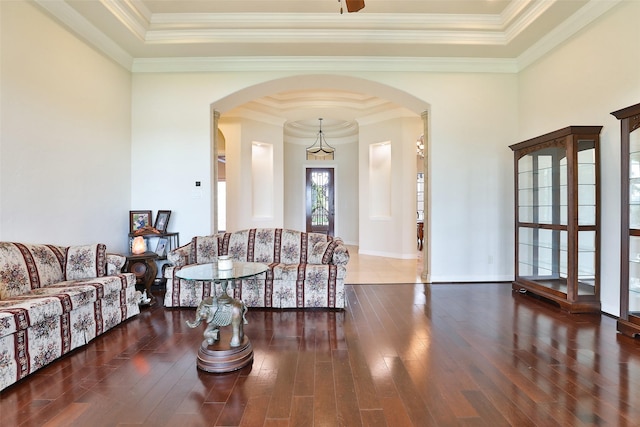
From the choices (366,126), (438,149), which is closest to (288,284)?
(438,149)

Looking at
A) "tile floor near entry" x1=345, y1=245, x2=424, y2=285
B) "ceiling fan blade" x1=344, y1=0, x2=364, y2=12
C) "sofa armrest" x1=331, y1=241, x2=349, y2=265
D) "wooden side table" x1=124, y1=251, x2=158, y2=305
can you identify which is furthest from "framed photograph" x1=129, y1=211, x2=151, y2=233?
"ceiling fan blade" x1=344, y1=0, x2=364, y2=12

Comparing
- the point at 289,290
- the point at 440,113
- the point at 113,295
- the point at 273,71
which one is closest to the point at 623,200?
the point at 440,113

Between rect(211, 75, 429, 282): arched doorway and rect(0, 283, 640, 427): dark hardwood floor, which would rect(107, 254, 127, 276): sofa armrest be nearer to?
rect(0, 283, 640, 427): dark hardwood floor

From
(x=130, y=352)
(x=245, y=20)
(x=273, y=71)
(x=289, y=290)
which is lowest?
(x=130, y=352)

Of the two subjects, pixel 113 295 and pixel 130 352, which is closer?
pixel 130 352

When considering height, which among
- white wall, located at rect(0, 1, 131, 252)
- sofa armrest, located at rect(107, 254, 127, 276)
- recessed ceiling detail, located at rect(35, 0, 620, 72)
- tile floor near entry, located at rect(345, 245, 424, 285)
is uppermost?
recessed ceiling detail, located at rect(35, 0, 620, 72)

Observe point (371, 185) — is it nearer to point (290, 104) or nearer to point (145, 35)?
point (290, 104)

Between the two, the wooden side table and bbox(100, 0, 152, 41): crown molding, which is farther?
the wooden side table

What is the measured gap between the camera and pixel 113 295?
3.08m

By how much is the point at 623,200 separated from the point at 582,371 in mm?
1735

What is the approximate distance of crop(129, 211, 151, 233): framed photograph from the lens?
15.1 ft

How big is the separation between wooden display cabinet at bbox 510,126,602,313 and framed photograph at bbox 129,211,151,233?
524 centimetres

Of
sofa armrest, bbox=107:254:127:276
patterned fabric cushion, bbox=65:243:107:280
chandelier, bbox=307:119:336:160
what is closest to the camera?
patterned fabric cushion, bbox=65:243:107:280

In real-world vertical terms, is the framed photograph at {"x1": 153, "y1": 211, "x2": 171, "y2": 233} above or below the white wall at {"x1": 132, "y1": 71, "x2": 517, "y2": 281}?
below
